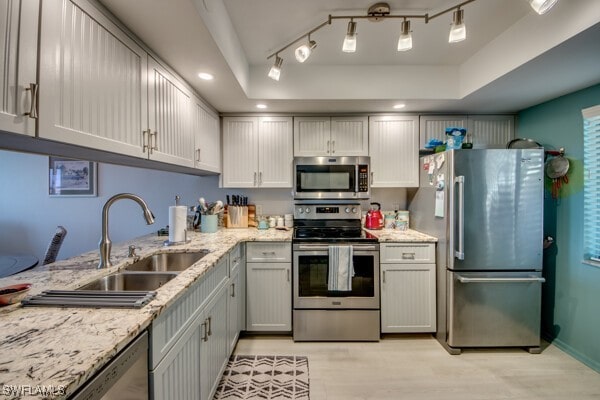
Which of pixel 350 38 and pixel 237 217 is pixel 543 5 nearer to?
pixel 350 38

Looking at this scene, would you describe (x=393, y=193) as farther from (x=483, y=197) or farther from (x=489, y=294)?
(x=489, y=294)

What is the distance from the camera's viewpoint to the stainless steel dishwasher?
26.1 inches

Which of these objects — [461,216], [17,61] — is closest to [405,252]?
[461,216]

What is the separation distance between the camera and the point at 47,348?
2.31 feet

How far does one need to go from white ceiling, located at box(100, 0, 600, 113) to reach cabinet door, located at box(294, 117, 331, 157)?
12cm

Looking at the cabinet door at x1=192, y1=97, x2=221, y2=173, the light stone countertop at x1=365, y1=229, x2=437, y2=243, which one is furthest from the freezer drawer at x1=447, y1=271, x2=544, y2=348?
the cabinet door at x1=192, y1=97, x2=221, y2=173

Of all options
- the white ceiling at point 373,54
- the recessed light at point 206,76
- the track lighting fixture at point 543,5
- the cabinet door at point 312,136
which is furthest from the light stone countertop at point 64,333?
the track lighting fixture at point 543,5

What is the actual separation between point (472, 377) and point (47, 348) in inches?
97.0

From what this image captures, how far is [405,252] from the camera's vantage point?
2.43 m

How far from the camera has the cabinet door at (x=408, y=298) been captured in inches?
95.5

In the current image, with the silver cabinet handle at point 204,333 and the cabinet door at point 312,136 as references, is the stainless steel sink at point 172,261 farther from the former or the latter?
the cabinet door at point 312,136

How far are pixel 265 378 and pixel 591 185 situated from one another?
2.93 m

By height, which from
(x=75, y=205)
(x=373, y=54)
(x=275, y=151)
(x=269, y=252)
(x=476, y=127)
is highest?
(x=373, y=54)

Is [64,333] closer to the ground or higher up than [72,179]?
closer to the ground
